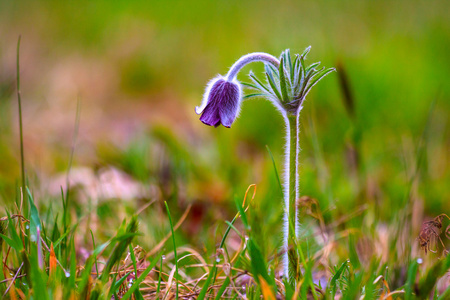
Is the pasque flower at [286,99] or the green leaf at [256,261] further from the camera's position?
the pasque flower at [286,99]

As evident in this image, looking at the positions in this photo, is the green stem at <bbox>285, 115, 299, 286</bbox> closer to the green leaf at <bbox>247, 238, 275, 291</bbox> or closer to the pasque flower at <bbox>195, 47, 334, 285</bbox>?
the pasque flower at <bbox>195, 47, 334, 285</bbox>

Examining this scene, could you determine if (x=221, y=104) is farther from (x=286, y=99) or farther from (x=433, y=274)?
(x=433, y=274)

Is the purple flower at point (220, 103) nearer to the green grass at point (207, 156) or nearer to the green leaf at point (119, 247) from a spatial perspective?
the green grass at point (207, 156)

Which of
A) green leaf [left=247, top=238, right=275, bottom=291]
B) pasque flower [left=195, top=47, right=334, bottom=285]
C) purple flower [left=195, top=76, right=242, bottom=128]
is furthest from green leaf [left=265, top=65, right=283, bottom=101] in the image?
green leaf [left=247, top=238, right=275, bottom=291]

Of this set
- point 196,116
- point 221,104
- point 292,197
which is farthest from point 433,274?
point 196,116

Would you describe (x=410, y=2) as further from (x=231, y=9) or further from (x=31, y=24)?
(x=31, y=24)

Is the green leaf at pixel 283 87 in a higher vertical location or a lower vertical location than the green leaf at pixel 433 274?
higher

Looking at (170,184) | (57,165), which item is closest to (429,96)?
(170,184)

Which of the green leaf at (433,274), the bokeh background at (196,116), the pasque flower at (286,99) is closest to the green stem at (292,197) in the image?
the pasque flower at (286,99)
